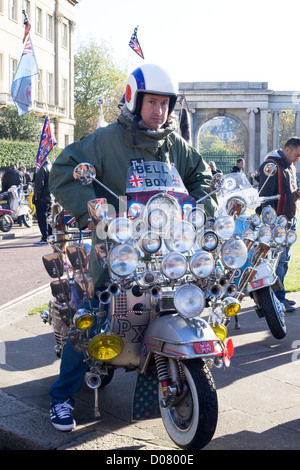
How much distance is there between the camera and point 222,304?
373 centimetres

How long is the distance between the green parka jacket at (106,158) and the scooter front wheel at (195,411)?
0.87 metres

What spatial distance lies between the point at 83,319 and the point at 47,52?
47.8 meters

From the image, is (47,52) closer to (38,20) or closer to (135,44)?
(38,20)

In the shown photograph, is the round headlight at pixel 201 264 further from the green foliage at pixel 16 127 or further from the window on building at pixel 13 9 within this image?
the window on building at pixel 13 9

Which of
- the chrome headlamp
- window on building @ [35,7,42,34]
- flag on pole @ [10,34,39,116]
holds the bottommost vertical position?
the chrome headlamp

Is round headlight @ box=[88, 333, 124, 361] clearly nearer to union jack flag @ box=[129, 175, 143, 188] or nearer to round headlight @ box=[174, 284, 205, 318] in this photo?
round headlight @ box=[174, 284, 205, 318]

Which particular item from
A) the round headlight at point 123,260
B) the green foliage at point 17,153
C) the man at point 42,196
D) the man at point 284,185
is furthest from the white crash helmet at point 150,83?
the green foliage at point 17,153

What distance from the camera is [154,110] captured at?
13.0ft

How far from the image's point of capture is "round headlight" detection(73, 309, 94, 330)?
3713 mm

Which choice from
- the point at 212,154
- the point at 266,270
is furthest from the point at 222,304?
the point at 212,154

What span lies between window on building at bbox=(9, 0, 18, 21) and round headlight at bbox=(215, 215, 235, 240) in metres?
40.9

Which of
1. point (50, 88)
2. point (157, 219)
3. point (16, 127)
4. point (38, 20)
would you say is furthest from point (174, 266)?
point (50, 88)

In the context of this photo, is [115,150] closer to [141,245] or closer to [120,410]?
[141,245]

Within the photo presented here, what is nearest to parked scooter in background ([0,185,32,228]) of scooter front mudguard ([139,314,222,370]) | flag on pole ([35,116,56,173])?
flag on pole ([35,116,56,173])
